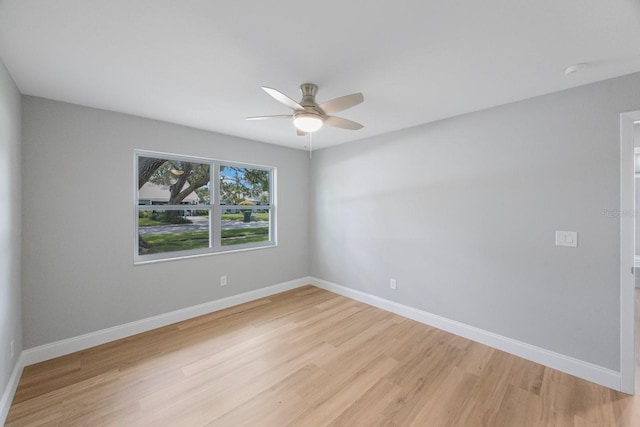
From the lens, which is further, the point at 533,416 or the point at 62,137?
the point at 62,137

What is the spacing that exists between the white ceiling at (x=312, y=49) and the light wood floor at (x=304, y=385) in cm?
245

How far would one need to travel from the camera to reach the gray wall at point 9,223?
5.82ft

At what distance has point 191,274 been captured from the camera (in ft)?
11.0

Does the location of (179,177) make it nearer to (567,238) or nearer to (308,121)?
(308,121)

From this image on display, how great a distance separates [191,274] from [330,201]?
2.33 meters

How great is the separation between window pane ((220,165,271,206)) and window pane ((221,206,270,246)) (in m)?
0.13

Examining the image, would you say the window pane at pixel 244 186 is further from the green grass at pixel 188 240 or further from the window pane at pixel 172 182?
the green grass at pixel 188 240

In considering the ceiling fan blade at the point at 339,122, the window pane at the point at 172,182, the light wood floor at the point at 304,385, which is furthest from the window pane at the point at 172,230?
the ceiling fan blade at the point at 339,122

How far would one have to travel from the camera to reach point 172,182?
3.43 meters

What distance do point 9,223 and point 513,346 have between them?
4.45 meters

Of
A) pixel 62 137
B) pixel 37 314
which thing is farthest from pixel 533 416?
pixel 62 137

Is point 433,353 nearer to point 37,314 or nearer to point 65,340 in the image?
point 65,340

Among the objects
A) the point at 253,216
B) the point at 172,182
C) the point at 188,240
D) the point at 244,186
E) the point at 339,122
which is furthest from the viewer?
the point at 253,216

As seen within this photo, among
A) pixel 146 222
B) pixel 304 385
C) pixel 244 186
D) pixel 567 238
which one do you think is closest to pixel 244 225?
pixel 244 186
